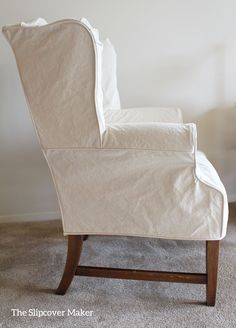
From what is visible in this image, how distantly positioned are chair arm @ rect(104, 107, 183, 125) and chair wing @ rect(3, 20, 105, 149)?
0.59 m

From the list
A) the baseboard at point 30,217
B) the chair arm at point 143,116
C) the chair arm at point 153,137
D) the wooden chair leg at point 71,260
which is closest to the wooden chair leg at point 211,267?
the chair arm at point 153,137

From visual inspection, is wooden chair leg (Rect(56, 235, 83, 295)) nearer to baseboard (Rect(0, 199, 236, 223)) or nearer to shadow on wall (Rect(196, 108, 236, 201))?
baseboard (Rect(0, 199, 236, 223))

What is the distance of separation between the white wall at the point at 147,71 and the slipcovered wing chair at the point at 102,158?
865 mm

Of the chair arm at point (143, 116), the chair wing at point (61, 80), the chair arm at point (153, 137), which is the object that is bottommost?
the chair arm at point (143, 116)

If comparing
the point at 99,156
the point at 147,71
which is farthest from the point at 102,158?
the point at 147,71

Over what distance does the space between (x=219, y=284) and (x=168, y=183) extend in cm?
55

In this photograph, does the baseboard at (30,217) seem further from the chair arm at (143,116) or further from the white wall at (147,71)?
the chair arm at (143,116)

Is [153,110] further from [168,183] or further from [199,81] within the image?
[168,183]

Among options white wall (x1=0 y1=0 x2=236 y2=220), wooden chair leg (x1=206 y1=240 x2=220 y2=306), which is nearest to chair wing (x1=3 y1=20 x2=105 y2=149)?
wooden chair leg (x1=206 y1=240 x2=220 y2=306)

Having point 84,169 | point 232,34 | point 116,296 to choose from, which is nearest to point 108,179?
point 84,169

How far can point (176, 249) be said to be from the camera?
1678 mm

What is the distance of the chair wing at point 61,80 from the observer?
102 cm

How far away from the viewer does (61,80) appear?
1062 mm

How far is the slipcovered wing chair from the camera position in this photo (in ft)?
3.40
